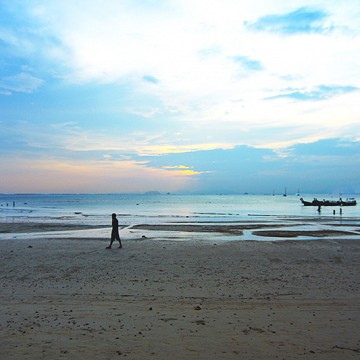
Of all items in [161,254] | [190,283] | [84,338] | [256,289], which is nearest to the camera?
[84,338]

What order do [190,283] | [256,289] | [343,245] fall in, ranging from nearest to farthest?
[256,289] → [190,283] → [343,245]

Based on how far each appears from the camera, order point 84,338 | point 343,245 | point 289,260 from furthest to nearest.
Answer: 1. point 343,245
2. point 289,260
3. point 84,338

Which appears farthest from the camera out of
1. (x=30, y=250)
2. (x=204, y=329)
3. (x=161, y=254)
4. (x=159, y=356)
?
(x=30, y=250)

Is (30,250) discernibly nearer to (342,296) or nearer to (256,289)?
(256,289)

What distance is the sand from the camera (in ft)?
22.1

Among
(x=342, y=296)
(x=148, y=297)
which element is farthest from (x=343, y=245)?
(x=148, y=297)

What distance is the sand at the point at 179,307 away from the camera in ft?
22.1

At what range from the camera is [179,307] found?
30.7ft

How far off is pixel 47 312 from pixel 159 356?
3.82m

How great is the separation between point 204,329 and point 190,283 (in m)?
4.37

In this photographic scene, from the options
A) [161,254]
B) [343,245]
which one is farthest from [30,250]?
[343,245]

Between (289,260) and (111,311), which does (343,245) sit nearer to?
(289,260)

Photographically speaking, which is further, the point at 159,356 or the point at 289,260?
the point at 289,260

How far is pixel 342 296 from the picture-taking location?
1043cm
